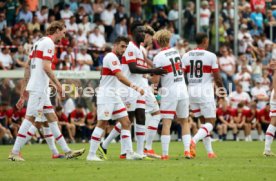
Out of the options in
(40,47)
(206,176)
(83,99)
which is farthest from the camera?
(83,99)

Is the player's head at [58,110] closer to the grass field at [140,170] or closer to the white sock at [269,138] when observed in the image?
the white sock at [269,138]

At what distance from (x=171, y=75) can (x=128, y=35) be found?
1647cm

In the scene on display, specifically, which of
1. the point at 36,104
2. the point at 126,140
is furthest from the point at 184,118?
the point at 36,104

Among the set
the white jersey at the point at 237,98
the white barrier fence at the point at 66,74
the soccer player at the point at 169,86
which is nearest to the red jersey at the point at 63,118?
the white barrier fence at the point at 66,74

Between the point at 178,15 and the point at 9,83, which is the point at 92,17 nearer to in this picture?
the point at 178,15

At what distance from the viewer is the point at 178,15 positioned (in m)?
36.1

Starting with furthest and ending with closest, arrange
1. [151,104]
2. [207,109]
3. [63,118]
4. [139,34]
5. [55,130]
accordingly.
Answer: [63,118], [151,104], [207,109], [139,34], [55,130]

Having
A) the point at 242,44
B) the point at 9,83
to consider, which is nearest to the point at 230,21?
the point at 242,44

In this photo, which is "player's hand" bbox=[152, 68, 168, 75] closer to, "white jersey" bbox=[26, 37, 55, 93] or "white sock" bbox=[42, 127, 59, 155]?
"white jersey" bbox=[26, 37, 55, 93]

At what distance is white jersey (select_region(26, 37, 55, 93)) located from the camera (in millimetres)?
16469

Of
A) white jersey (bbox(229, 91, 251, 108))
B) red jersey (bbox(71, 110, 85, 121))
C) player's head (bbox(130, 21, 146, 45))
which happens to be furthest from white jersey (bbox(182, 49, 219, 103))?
white jersey (bbox(229, 91, 251, 108))

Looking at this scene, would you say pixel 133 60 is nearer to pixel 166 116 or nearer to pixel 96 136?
pixel 166 116

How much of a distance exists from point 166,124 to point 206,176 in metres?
4.46

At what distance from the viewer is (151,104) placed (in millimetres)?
18484
